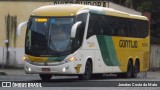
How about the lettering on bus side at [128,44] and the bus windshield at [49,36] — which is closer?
the bus windshield at [49,36]

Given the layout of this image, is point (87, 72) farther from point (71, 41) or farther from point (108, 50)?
point (108, 50)

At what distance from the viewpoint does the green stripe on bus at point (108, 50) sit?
98.0ft

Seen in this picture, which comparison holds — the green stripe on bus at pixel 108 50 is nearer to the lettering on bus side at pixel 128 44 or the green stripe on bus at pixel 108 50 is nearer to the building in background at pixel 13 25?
the lettering on bus side at pixel 128 44

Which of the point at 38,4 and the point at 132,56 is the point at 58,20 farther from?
the point at 38,4

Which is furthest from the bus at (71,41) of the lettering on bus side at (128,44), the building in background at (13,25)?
the building in background at (13,25)

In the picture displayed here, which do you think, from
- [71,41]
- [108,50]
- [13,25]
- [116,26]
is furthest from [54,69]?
[13,25]

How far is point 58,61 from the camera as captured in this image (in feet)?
86.1

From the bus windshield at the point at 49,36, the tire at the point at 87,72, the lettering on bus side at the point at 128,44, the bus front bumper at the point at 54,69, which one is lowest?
the tire at the point at 87,72

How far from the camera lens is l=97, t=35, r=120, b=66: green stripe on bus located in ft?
98.0

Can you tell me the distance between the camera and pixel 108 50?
3069cm

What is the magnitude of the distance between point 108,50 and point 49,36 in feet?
16.5

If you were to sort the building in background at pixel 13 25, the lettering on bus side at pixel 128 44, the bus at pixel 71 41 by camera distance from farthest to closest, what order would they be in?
the building in background at pixel 13 25 → the lettering on bus side at pixel 128 44 → the bus at pixel 71 41

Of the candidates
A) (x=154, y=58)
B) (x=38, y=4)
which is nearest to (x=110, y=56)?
(x=38, y=4)

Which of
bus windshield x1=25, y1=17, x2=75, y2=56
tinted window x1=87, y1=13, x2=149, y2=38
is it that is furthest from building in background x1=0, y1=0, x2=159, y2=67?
bus windshield x1=25, y1=17, x2=75, y2=56
